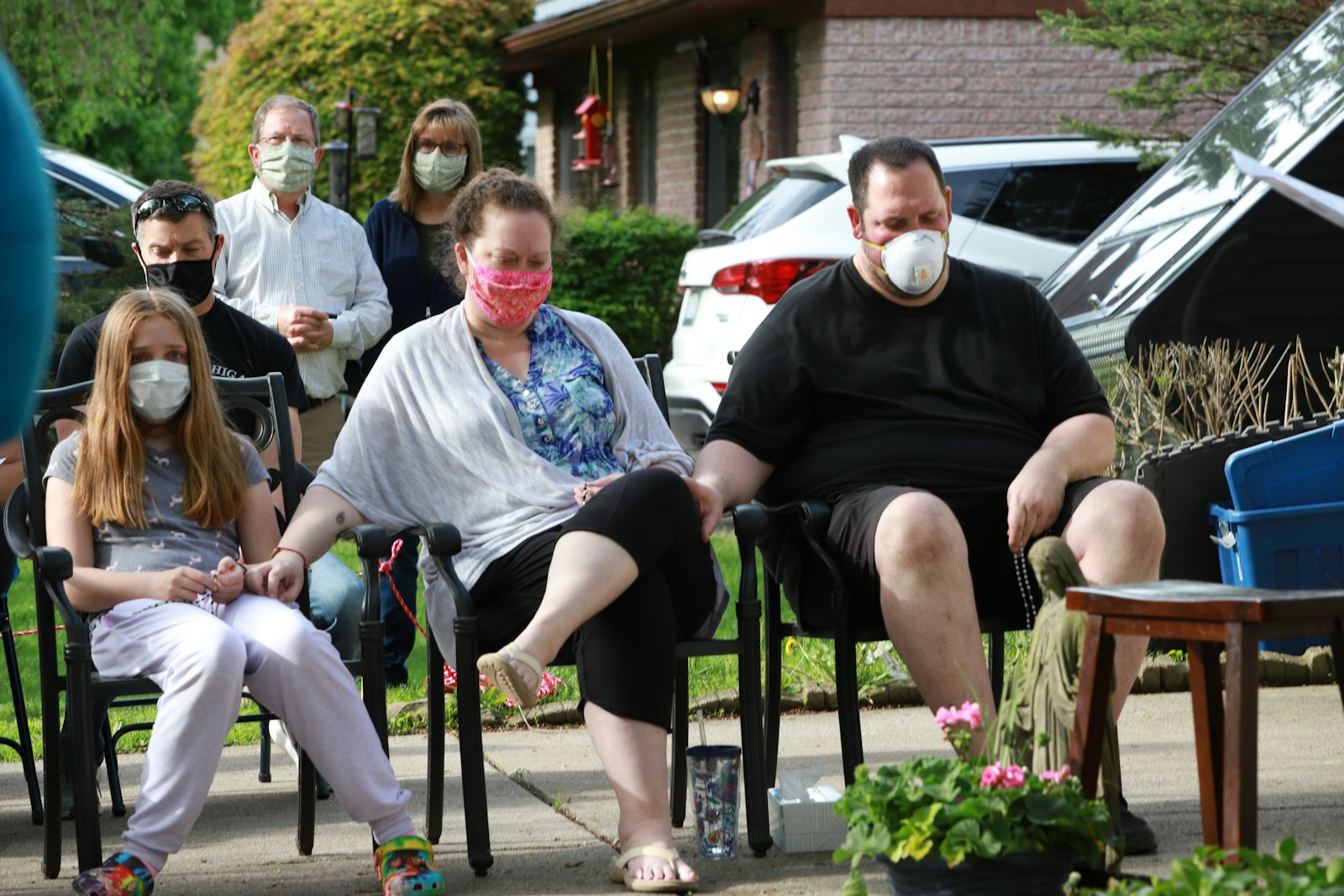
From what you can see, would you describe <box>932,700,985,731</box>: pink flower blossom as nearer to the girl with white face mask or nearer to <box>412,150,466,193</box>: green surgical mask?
the girl with white face mask

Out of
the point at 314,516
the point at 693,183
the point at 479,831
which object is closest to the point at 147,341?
the point at 314,516

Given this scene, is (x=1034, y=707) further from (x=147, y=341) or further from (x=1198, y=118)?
(x=1198, y=118)

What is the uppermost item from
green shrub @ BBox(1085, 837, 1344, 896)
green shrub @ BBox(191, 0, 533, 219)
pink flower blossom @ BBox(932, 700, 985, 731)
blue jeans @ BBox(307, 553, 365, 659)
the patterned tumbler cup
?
green shrub @ BBox(191, 0, 533, 219)

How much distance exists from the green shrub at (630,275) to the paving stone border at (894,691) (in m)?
9.21

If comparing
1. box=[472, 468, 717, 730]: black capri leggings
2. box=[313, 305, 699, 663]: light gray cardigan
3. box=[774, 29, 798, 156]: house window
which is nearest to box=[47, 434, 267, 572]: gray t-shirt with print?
box=[313, 305, 699, 663]: light gray cardigan

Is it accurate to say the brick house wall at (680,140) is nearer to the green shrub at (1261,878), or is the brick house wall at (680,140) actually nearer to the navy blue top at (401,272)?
the navy blue top at (401,272)

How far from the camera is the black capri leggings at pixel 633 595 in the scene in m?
3.68

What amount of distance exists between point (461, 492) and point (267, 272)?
182 centimetres

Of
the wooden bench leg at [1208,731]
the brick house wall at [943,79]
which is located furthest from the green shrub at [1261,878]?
the brick house wall at [943,79]

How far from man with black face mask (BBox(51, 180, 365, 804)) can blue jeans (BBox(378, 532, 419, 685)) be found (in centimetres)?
121

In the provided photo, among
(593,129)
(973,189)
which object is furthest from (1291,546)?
(593,129)

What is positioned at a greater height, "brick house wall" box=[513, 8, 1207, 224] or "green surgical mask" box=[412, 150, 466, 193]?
"brick house wall" box=[513, 8, 1207, 224]

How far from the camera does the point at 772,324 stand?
173 inches

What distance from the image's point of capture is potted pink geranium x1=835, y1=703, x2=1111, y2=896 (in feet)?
9.68
